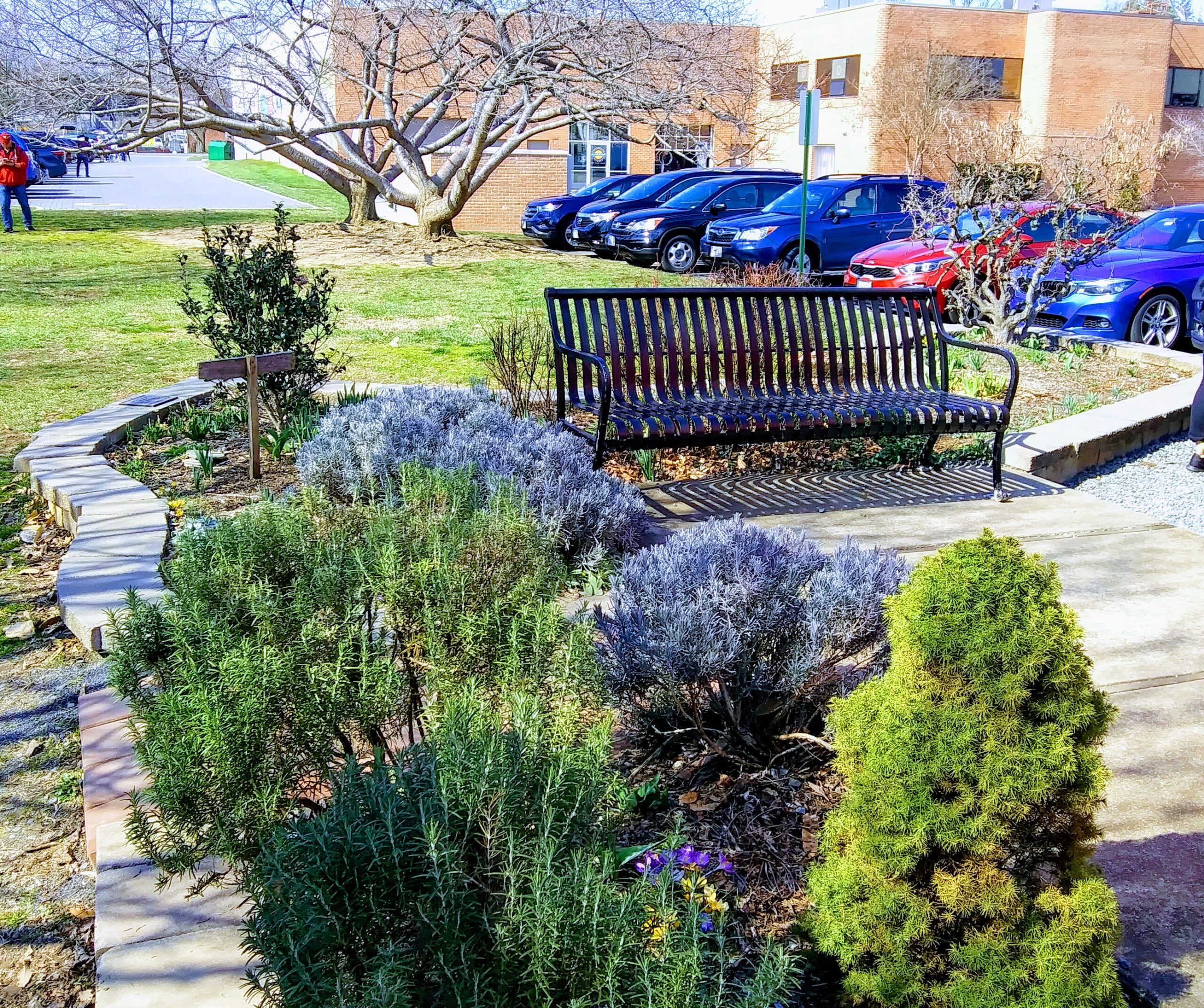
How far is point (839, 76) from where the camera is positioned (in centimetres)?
4450

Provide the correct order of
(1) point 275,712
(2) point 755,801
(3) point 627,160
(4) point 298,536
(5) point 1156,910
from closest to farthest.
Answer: (1) point 275,712 < (5) point 1156,910 < (2) point 755,801 < (4) point 298,536 < (3) point 627,160

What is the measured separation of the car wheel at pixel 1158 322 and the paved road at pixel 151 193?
58.6 feet

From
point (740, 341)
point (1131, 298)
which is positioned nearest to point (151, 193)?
point (1131, 298)

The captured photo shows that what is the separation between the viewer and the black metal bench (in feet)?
21.7

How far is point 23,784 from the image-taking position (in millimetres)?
3850

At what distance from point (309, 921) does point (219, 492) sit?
4.71 metres

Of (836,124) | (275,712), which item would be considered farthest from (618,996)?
(836,124)

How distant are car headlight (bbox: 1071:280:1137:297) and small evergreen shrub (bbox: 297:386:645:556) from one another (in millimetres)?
8479

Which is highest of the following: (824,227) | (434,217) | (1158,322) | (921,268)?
(434,217)

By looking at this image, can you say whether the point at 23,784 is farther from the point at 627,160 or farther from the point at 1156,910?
the point at 627,160

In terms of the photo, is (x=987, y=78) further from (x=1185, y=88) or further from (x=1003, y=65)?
(x=1185, y=88)

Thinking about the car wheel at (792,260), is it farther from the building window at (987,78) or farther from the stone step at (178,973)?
the building window at (987,78)

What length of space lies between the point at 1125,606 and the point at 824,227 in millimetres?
14382

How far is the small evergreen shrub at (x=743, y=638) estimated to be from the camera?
11.3ft
